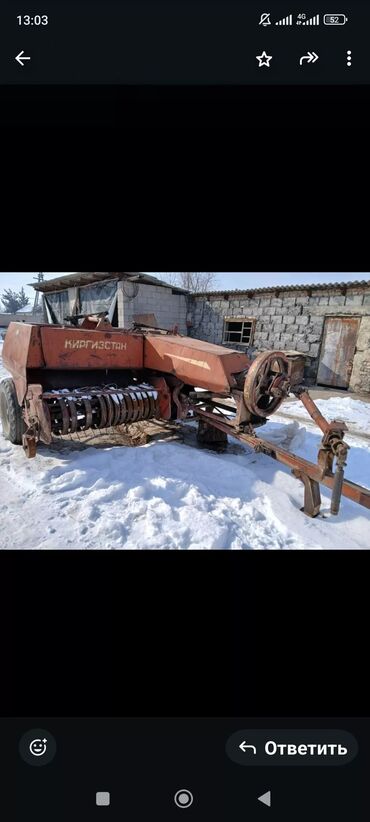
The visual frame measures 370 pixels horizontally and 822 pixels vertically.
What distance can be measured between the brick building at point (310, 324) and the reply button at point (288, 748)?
1114cm

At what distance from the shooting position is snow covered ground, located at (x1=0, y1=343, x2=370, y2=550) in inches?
97.4

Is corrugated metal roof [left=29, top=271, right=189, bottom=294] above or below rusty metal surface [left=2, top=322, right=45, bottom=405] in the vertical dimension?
above

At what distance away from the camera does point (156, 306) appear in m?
13.5

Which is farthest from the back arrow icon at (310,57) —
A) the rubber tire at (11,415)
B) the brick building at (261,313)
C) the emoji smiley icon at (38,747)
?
the brick building at (261,313)

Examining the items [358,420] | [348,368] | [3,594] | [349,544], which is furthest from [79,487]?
[348,368]

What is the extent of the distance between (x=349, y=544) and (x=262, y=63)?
2.93 m

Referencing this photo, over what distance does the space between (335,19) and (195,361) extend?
9.76 feet

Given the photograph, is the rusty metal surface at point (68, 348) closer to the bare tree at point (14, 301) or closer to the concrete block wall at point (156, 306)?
the concrete block wall at point (156, 306)

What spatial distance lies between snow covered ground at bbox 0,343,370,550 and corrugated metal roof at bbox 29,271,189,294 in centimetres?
852

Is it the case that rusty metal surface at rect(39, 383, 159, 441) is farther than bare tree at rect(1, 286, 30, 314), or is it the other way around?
bare tree at rect(1, 286, 30, 314)

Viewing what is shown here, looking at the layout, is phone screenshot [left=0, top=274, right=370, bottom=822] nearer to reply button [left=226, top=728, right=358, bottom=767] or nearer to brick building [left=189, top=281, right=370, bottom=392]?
reply button [left=226, top=728, right=358, bottom=767]

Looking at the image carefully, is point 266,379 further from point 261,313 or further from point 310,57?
point 261,313

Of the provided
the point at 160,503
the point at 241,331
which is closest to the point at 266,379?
the point at 160,503

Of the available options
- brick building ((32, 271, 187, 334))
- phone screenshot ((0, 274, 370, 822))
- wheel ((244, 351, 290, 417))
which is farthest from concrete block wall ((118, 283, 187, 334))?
wheel ((244, 351, 290, 417))
